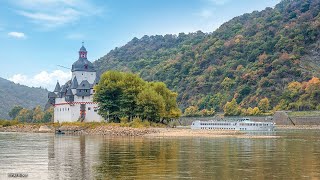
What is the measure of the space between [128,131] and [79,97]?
40.9 metres

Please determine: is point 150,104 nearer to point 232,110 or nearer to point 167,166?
point 232,110

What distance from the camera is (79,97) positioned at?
119 metres

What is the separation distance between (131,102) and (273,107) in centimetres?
6762

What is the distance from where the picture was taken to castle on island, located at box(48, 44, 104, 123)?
11706 cm

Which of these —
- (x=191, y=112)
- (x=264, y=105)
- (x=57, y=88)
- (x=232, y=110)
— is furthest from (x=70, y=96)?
(x=264, y=105)

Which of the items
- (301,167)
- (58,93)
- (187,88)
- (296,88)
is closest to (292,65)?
(296,88)

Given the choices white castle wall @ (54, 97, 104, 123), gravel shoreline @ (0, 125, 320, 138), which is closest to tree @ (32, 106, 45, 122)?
white castle wall @ (54, 97, 104, 123)

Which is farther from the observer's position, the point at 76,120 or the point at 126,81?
the point at 76,120

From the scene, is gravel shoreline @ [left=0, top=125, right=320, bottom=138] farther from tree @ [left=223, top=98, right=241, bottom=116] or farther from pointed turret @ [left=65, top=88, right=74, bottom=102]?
tree @ [left=223, top=98, right=241, bottom=116]

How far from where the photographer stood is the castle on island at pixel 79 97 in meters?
117

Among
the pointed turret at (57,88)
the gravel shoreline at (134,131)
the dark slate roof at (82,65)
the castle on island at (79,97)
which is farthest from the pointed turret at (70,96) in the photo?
the pointed turret at (57,88)

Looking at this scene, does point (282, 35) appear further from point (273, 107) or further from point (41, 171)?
point (41, 171)

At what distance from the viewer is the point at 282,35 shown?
192375mm

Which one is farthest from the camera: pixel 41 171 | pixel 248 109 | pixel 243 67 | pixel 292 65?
pixel 243 67
